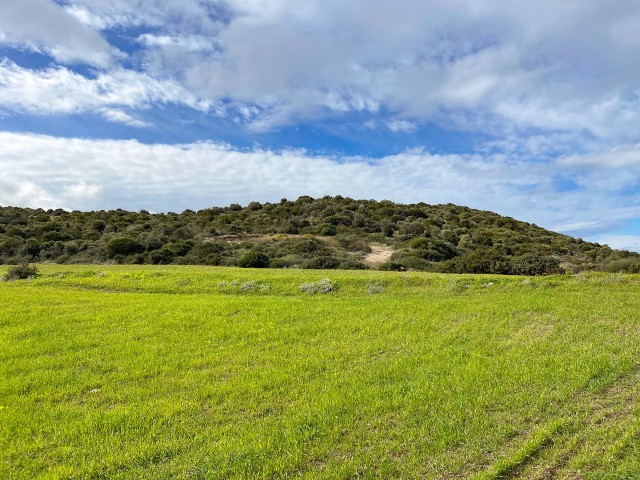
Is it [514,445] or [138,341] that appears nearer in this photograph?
[514,445]

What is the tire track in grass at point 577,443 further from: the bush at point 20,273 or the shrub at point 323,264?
the bush at point 20,273

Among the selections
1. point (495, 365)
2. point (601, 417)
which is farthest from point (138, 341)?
point (601, 417)

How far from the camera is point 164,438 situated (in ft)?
22.5

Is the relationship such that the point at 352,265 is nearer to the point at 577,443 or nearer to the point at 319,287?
the point at 319,287

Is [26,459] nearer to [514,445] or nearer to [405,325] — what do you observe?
[514,445]

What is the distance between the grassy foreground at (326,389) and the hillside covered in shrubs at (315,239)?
16.3 m

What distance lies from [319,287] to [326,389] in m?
11.9

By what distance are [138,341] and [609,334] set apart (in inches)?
462

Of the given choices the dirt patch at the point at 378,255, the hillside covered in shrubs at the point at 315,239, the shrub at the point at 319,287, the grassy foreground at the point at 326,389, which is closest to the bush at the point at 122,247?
the hillside covered in shrubs at the point at 315,239

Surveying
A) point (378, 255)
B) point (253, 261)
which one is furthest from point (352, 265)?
point (378, 255)

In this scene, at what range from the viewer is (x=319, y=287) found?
2038 centimetres

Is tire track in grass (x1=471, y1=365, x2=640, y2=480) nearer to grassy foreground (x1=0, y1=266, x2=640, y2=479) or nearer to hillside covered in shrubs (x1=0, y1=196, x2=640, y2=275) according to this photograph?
grassy foreground (x1=0, y1=266, x2=640, y2=479)

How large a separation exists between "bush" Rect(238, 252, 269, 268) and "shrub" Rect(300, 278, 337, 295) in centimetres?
1299

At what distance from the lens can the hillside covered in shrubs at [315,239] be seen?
34.2 m
